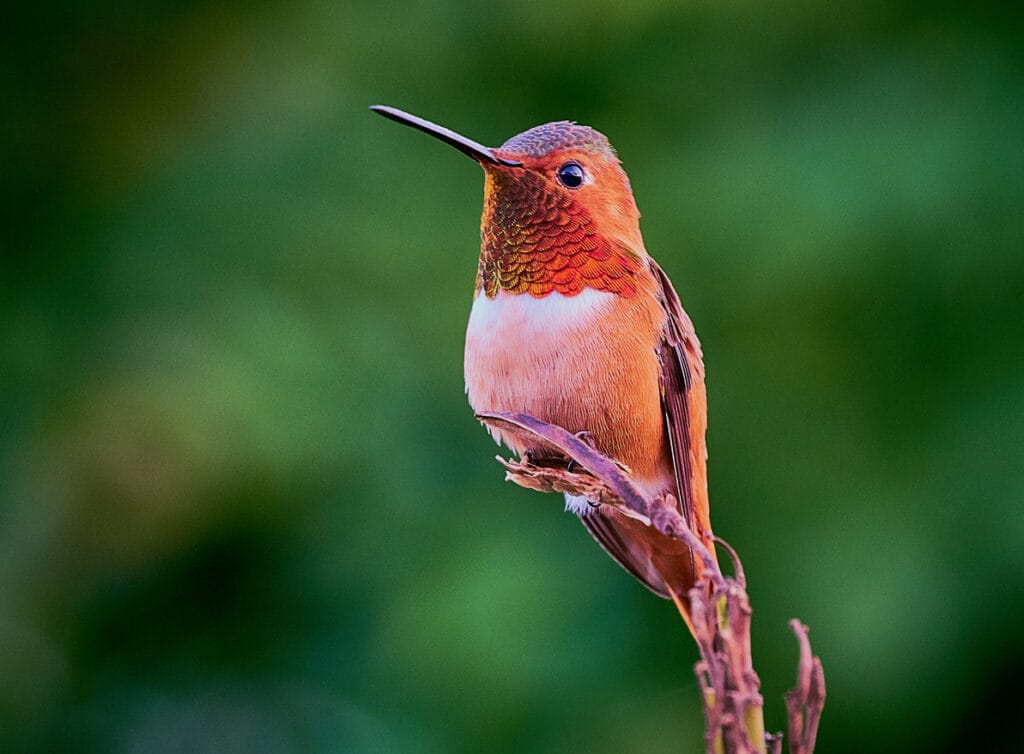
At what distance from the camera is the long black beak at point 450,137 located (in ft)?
3.92

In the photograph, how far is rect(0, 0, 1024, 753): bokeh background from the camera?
4.14 m

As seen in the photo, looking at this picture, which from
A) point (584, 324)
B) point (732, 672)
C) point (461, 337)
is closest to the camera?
point (732, 672)

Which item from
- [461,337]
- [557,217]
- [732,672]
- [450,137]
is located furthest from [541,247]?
[461,337]

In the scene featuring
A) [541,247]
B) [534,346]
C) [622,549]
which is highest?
[541,247]

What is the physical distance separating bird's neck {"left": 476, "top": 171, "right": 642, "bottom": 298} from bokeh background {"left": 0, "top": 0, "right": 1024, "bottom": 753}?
2.38 m

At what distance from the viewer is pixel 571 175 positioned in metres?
1.60

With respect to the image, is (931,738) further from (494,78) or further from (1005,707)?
(494,78)

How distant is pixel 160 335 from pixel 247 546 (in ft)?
2.74

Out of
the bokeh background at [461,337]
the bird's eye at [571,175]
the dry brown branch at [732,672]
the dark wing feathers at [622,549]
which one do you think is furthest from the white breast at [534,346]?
the bokeh background at [461,337]

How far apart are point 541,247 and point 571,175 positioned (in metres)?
0.10

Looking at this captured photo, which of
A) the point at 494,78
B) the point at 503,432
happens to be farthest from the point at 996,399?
the point at 503,432

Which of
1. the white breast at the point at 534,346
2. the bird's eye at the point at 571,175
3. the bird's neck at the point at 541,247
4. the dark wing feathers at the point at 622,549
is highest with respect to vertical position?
the bird's eye at the point at 571,175

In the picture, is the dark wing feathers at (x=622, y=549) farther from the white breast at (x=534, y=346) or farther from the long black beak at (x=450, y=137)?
the long black beak at (x=450, y=137)

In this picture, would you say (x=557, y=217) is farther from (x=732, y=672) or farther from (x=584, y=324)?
(x=732, y=672)
